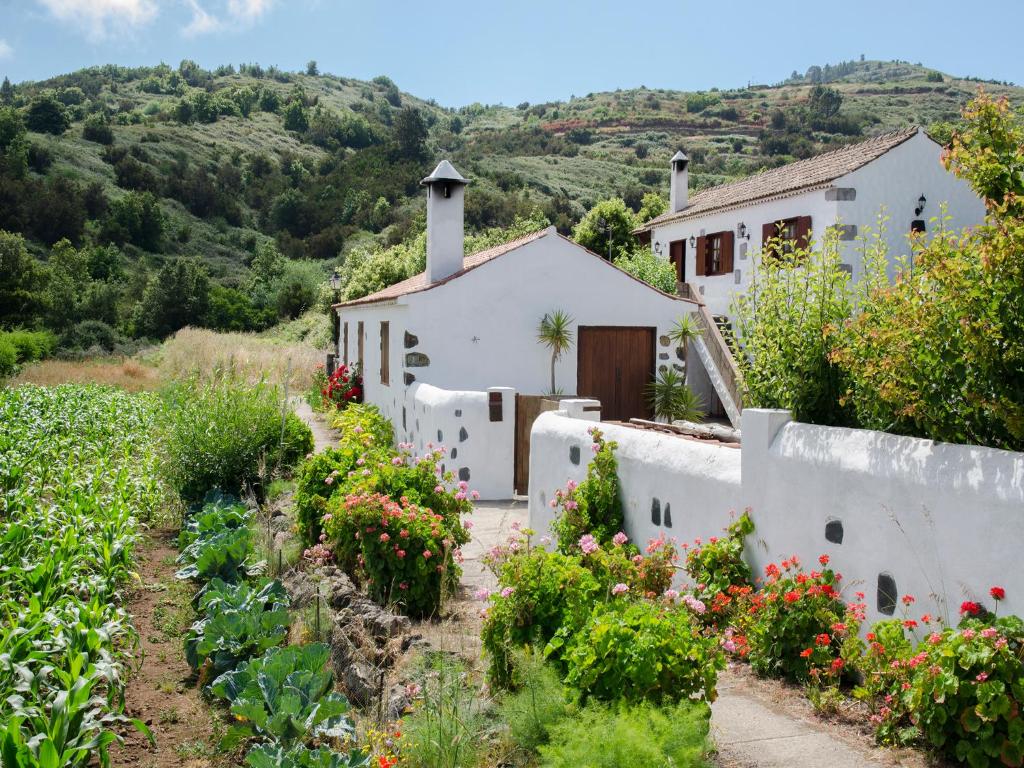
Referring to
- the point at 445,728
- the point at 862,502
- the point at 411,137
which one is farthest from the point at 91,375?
the point at 411,137

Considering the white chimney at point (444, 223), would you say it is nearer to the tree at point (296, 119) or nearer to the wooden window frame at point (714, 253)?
the wooden window frame at point (714, 253)

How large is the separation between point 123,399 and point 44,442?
6.79m

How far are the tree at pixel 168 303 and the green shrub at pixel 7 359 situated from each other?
16013 millimetres

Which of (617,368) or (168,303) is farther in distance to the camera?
(168,303)

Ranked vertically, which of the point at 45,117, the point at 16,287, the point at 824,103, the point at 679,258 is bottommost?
the point at 16,287

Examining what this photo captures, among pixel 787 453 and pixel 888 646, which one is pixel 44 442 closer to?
pixel 787 453

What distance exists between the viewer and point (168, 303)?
40875 millimetres

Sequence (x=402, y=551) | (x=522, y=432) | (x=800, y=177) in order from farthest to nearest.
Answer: (x=800, y=177) → (x=522, y=432) → (x=402, y=551)

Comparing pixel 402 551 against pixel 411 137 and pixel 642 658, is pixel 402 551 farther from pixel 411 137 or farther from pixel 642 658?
pixel 411 137

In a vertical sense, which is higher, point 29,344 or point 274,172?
point 274,172

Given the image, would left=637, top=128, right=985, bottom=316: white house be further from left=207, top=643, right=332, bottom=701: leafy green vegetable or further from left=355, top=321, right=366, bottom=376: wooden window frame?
left=207, top=643, right=332, bottom=701: leafy green vegetable

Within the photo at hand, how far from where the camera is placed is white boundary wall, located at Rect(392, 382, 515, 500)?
12.8 m

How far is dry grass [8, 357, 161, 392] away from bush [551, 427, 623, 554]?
18.8m

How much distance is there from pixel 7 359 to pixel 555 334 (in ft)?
58.0
